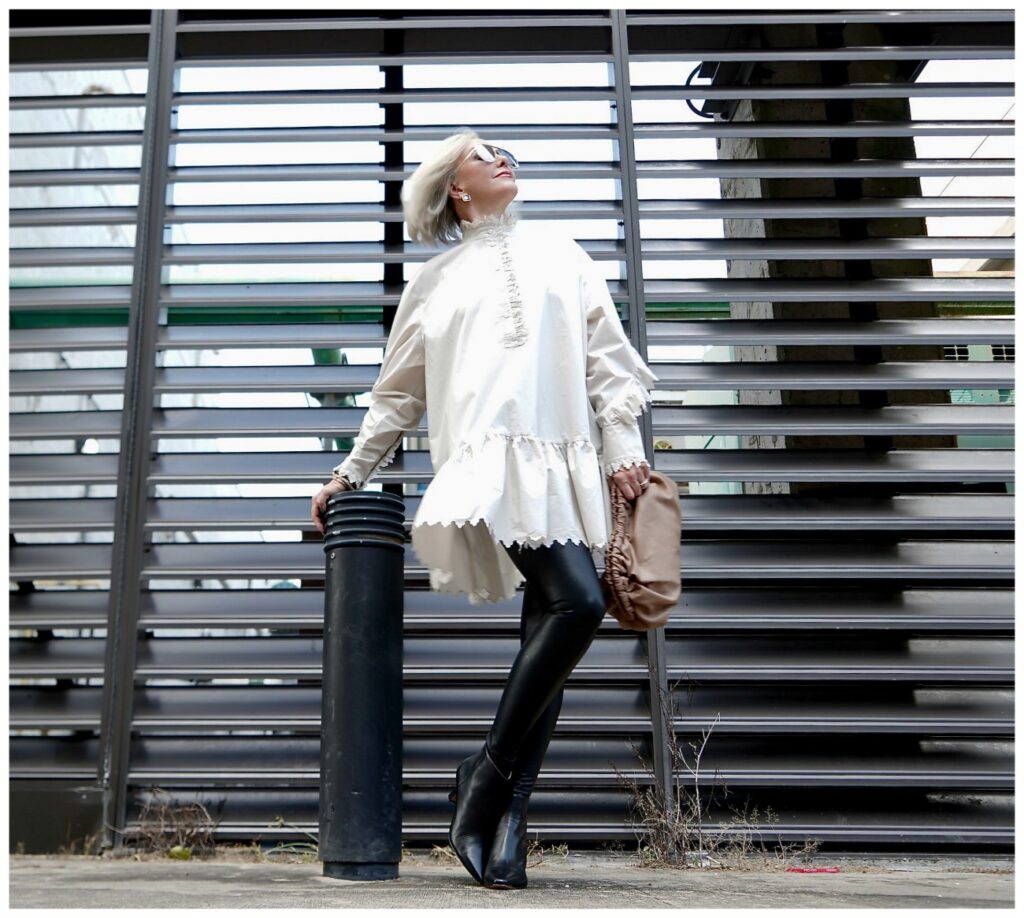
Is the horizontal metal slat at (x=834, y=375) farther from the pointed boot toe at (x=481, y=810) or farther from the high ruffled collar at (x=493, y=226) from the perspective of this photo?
the pointed boot toe at (x=481, y=810)

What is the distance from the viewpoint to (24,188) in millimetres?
4957

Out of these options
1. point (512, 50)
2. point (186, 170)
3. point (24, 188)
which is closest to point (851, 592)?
point (512, 50)

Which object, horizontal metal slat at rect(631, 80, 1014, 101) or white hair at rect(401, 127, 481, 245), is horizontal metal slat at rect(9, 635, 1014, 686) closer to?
white hair at rect(401, 127, 481, 245)

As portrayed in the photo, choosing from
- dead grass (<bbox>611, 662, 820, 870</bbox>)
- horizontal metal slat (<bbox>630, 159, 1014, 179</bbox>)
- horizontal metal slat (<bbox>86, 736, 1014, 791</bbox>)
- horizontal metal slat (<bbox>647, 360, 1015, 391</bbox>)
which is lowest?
dead grass (<bbox>611, 662, 820, 870</bbox>)

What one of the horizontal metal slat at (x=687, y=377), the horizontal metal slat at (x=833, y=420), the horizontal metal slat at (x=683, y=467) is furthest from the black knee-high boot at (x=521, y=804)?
the horizontal metal slat at (x=687, y=377)

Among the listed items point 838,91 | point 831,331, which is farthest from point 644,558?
point 838,91

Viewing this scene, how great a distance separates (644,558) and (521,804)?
2.31 ft

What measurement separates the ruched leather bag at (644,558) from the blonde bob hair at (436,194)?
100 cm

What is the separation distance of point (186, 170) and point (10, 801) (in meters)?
2.62

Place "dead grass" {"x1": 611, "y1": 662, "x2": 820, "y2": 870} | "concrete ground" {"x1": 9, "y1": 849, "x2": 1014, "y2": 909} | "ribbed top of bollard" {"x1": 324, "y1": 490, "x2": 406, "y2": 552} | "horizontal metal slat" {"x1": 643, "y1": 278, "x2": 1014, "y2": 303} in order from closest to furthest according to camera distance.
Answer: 1. "concrete ground" {"x1": 9, "y1": 849, "x2": 1014, "y2": 909}
2. "ribbed top of bollard" {"x1": 324, "y1": 490, "x2": 406, "y2": 552}
3. "dead grass" {"x1": 611, "y1": 662, "x2": 820, "y2": 870}
4. "horizontal metal slat" {"x1": 643, "y1": 278, "x2": 1014, "y2": 303}

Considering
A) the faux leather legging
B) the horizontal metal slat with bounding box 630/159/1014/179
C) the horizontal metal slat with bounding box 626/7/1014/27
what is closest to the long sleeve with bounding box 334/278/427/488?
the faux leather legging

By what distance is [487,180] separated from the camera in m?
3.27

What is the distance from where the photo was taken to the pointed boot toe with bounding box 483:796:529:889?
2.81 metres

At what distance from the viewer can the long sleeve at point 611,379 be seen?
3033mm
